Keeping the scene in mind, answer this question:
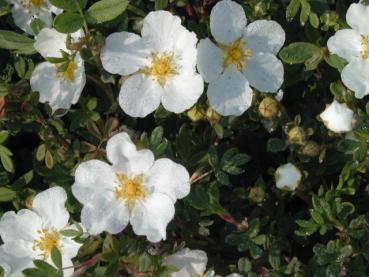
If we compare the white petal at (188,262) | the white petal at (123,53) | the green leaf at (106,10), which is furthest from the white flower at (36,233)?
the green leaf at (106,10)

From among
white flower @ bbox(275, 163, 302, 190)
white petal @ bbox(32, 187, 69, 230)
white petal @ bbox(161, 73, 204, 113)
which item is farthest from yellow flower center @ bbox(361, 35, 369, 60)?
white petal @ bbox(32, 187, 69, 230)

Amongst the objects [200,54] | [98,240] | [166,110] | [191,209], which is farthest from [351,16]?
[98,240]

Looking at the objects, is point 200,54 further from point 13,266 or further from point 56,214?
point 13,266

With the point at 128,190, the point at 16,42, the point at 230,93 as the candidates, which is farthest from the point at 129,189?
the point at 16,42

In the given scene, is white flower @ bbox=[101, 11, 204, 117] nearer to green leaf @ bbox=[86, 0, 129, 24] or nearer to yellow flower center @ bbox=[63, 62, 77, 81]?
green leaf @ bbox=[86, 0, 129, 24]

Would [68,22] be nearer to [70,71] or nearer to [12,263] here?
[70,71]

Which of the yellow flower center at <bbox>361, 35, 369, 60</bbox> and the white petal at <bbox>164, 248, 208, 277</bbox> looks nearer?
the white petal at <bbox>164, 248, 208, 277</bbox>

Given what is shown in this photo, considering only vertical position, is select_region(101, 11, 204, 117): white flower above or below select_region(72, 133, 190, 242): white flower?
above

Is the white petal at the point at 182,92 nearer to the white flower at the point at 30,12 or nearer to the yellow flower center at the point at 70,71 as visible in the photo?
the yellow flower center at the point at 70,71
